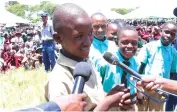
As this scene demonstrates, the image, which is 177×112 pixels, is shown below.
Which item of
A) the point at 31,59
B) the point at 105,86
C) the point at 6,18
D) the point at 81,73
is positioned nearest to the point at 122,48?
the point at 105,86

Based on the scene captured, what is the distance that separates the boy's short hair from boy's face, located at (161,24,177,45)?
283cm

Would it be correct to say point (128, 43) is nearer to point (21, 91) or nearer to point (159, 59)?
point (159, 59)

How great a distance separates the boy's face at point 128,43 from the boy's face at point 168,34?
1.22 m

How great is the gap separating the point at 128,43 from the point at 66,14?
1.58 meters

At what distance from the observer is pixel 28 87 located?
677cm

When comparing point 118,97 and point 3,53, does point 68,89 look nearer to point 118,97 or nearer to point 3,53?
point 118,97

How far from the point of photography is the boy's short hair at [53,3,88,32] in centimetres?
183

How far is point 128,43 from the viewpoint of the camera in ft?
11.1

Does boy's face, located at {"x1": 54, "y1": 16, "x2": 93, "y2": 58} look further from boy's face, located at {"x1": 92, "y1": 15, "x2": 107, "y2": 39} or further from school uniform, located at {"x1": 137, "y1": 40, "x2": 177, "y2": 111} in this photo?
school uniform, located at {"x1": 137, "y1": 40, "x2": 177, "y2": 111}

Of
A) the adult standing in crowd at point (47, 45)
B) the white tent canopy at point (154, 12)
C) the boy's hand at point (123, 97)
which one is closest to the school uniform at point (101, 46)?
the boy's hand at point (123, 97)

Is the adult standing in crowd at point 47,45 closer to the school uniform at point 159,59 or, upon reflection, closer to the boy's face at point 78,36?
the school uniform at point 159,59

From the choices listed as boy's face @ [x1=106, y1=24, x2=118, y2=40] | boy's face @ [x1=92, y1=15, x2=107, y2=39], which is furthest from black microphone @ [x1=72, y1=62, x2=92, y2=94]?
boy's face @ [x1=106, y1=24, x2=118, y2=40]

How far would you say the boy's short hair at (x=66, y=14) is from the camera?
1.83 meters

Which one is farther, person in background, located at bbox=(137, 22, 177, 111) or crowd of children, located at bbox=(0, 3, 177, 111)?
person in background, located at bbox=(137, 22, 177, 111)
